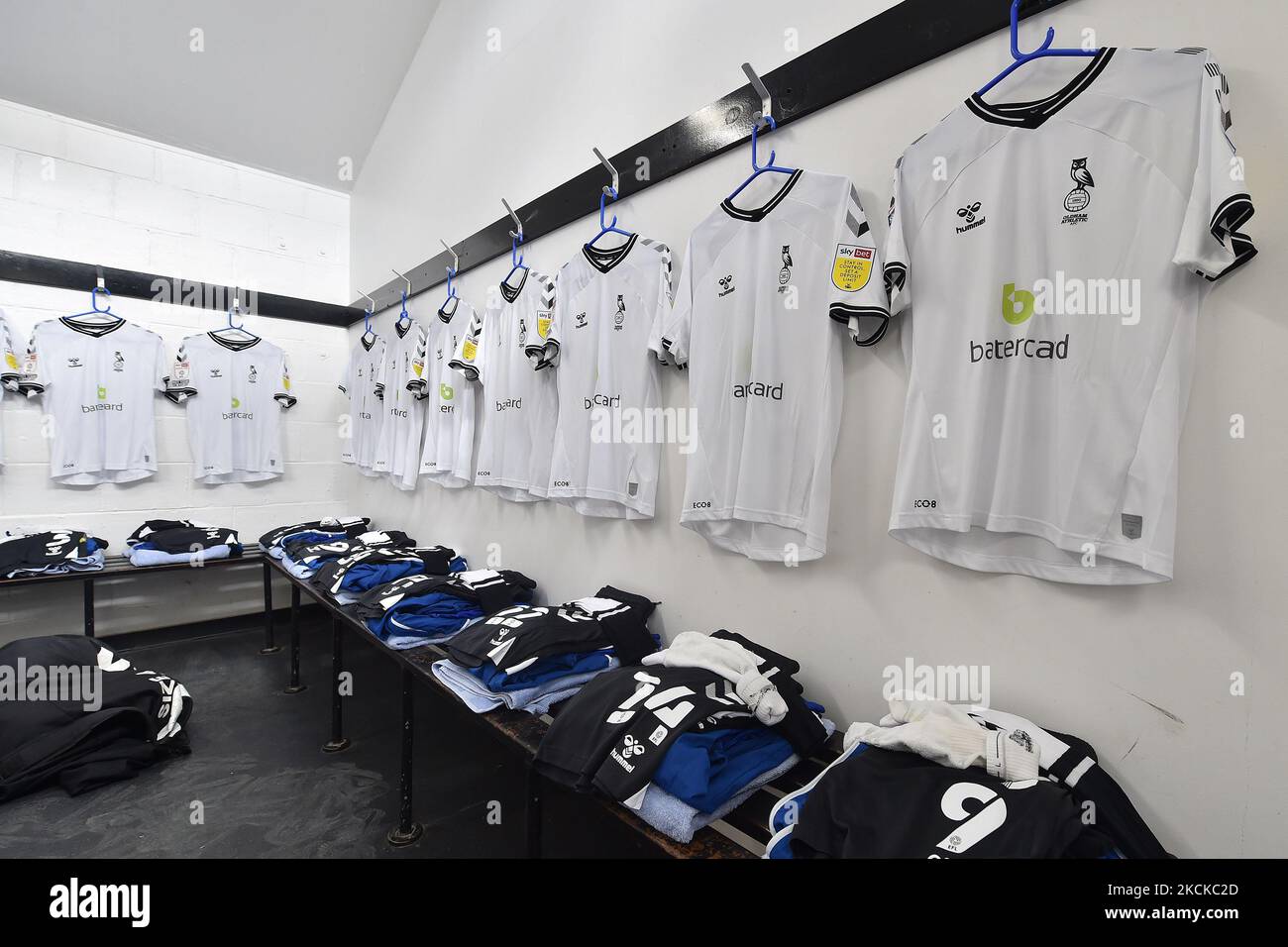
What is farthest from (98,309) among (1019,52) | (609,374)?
(1019,52)

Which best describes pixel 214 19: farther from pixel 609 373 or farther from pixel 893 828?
pixel 893 828

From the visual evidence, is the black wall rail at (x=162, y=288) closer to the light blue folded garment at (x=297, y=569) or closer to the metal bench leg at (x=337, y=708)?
the light blue folded garment at (x=297, y=569)

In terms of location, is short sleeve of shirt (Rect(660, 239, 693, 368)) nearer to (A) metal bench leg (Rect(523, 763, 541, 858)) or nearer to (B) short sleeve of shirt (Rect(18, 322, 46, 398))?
(A) metal bench leg (Rect(523, 763, 541, 858))

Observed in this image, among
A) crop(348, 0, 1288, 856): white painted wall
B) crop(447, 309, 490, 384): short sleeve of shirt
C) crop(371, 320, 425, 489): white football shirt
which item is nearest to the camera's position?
crop(348, 0, 1288, 856): white painted wall

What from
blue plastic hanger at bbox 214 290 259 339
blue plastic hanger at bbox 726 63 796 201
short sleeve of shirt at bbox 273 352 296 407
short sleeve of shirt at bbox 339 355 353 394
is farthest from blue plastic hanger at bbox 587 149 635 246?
blue plastic hanger at bbox 214 290 259 339

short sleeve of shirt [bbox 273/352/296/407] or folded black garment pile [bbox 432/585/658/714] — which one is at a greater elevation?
short sleeve of shirt [bbox 273/352/296/407]

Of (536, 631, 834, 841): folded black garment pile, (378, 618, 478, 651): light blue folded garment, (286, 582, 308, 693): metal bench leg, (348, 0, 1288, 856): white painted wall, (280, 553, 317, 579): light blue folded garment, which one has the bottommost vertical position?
(286, 582, 308, 693): metal bench leg

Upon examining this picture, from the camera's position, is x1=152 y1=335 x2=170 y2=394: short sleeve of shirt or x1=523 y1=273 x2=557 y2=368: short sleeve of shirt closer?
x1=523 y1=273 x2=557 y2=368: short sleeve of shirt

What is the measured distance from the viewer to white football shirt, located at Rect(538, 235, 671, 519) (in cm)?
180

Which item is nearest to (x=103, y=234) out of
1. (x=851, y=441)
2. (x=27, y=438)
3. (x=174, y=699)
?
(x=27, y=438)

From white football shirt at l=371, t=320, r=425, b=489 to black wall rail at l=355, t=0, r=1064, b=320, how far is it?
1.35m

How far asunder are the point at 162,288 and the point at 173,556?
166 centimetres

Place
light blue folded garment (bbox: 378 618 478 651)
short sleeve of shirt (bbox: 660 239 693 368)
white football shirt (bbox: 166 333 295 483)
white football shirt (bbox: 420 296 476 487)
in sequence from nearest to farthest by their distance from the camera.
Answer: short sleeve of shirt (bbox: 660 239 693 368)
light blue folded garment (bbox: 378 618 478 651)
white football shirt (bbox: 420 296 476 487)
white football shirt (bbox: 166 333 295 483)
